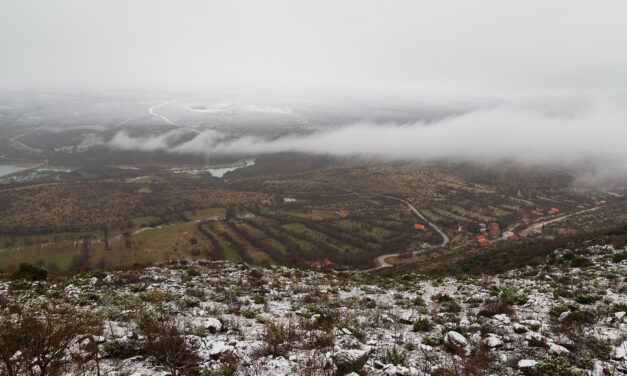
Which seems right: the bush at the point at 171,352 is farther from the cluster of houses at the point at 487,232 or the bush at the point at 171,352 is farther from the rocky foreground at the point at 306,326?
the cluster of houses at the point at 487,232

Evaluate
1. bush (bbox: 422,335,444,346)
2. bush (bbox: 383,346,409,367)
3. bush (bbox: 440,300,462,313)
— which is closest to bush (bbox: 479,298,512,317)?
bush (bbox: 440,300,462,313)

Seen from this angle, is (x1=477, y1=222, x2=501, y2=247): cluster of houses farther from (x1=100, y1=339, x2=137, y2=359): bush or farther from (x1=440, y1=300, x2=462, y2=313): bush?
(x1=100, y1=339, x2=137, y2=359): bush

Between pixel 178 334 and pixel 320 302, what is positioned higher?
pixel 178 334

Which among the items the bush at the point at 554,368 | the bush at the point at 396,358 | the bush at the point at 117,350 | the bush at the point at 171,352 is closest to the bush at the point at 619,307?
the bush at the point at 554,368

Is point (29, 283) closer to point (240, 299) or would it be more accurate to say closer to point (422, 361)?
point (240, 299)

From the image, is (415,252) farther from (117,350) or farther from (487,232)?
(117,350)

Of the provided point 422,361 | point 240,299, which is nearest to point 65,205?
point 240,299

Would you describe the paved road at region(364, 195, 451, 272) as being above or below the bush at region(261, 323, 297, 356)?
below
